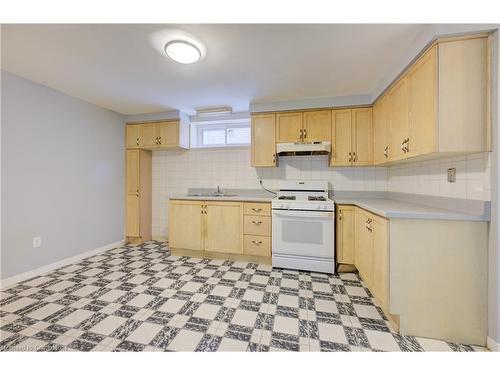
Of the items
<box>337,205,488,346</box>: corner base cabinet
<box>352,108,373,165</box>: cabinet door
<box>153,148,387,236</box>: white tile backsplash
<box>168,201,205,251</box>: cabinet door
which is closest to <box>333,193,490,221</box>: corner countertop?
<box>337,205,488,346</box>: corner base cabinet

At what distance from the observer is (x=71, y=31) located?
1.63m

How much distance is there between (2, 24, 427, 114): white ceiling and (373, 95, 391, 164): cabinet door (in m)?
0.27

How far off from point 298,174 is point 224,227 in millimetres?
1352

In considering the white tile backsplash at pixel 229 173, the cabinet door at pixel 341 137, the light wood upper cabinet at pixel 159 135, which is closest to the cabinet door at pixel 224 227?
the white tile backsplash at pixel 229 173

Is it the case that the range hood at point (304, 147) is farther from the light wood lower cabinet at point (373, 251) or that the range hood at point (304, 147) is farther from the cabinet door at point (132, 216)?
the cabinet door at point (132, 216)

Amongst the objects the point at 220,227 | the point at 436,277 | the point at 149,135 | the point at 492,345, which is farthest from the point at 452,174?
the point at 149,135

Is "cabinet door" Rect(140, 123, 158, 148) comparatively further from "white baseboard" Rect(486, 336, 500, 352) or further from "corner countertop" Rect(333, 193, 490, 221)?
"white baseboard" Rect(486, 336, 500, 352)

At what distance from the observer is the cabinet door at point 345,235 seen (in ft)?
8.46

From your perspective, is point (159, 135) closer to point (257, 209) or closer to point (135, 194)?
point (135, 194)

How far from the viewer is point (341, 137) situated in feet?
9.53

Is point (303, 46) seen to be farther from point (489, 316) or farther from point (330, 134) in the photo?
point (489, 316)

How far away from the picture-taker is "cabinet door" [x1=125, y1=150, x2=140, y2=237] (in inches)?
145
